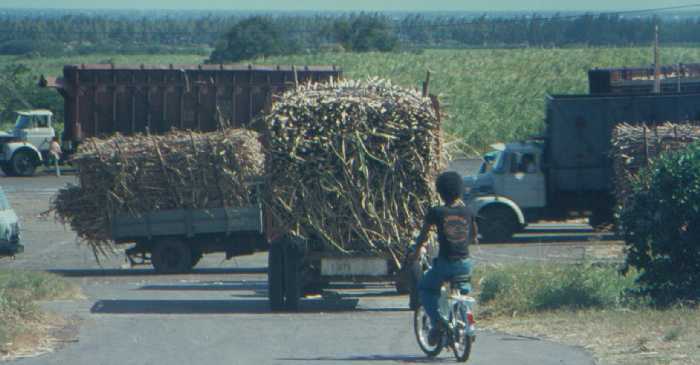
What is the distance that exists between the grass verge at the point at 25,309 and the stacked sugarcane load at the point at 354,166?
294cm

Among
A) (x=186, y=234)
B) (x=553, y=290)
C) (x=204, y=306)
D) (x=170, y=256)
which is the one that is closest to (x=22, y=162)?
(x=170, y=256)

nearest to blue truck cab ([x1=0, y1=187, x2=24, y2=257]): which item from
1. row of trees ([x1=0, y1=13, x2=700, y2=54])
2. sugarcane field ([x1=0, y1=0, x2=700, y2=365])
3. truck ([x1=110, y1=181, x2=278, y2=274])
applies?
Result: sugarcane field ([x1=0, y1=0, x2=700, y2=365])

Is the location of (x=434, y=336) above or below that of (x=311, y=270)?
above

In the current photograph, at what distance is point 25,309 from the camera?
11969mm

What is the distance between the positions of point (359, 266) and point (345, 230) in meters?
0.45

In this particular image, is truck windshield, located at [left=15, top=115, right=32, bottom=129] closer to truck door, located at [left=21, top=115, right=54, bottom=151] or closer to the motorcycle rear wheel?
truck door, located at [left=21, top=115, right=54, bottom=151]

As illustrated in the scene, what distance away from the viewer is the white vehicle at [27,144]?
139 ft

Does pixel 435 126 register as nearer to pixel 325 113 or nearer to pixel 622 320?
pixel 325 113

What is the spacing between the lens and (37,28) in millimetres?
153875

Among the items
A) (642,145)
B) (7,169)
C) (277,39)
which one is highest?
(277,39)

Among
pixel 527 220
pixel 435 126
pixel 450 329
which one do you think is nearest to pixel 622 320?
pixel 450 329

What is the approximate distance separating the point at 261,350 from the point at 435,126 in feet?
13.2

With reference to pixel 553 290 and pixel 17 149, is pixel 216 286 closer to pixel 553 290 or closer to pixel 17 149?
pixel 553 290

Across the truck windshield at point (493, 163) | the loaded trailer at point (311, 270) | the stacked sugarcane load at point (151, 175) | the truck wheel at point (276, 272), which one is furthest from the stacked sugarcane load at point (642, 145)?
the truck wheel at point (276, 272)
